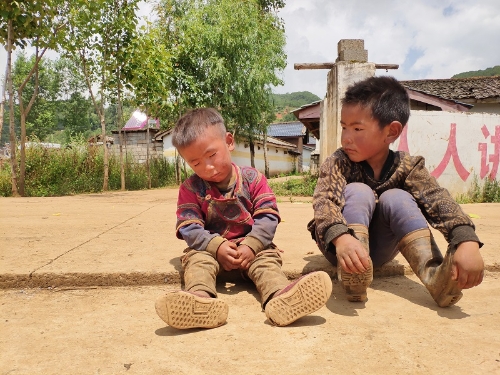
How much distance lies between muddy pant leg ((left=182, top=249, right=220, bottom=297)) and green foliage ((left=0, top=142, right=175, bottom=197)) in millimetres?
9277

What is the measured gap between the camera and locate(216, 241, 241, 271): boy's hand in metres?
1.68

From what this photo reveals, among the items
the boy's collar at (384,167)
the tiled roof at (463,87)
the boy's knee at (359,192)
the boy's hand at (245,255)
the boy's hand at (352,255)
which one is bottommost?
the boy's hand at (245,255)

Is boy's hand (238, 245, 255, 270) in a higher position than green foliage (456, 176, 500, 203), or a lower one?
higher

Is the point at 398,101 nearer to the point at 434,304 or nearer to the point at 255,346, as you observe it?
the point at 434,304

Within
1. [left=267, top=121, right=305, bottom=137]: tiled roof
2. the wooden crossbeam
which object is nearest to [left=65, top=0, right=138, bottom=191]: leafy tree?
the wooden crossbeam

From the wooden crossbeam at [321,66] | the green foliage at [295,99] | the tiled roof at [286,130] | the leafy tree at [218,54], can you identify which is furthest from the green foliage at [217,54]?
the green foliage at [295,99]

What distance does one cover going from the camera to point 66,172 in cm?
1094

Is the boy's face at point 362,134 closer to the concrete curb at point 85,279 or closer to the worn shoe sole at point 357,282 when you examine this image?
the worn shoe sole at point 357,282

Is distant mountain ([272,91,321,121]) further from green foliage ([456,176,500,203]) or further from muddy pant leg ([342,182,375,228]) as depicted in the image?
muddy pant leg ([342,182,375,228])

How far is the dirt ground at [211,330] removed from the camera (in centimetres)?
110

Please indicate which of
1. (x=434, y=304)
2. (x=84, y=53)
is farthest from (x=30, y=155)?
(x=434, y=304)

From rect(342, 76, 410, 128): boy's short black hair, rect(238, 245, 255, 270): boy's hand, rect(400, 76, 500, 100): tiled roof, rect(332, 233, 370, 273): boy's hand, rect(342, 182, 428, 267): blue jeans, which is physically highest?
rect(400, 76, 500, 100): tiled roof

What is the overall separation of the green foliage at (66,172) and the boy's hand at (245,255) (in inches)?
371

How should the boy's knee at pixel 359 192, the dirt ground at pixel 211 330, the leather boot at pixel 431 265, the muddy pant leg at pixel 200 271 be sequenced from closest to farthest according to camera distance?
the dirt ground at pixel 211 330 < the leather boot at pixel 431 265 < the muddy pant leg at pixel 200 271 < the boy's knee at pixel 359 192
